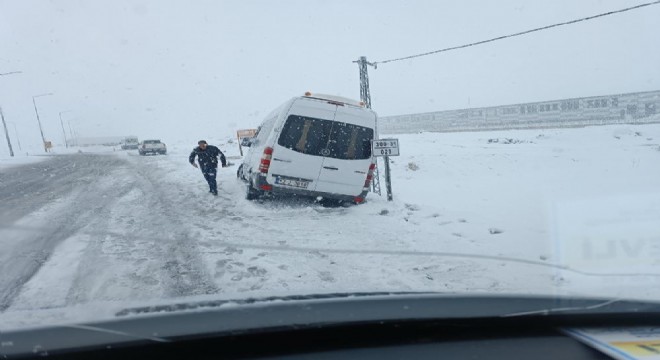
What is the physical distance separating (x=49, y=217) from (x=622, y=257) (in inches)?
403

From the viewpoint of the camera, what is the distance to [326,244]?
20.6ft

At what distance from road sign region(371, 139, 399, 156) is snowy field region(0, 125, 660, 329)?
4.11ft

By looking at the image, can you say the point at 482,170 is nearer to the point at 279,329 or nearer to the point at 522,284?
→ the point at 522,284

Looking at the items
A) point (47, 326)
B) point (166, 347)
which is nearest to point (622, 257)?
point (166, 347)

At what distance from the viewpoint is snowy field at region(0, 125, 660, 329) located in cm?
438

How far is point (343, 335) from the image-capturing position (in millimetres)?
1856

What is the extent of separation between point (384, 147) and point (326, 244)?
137 inches

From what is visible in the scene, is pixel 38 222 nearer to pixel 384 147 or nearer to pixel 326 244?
pixel 326 244

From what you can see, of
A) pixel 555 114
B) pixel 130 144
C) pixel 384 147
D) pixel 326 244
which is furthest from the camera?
pixel 130 144

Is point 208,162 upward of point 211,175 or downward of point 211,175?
upward

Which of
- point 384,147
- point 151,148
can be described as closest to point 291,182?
point 384,147

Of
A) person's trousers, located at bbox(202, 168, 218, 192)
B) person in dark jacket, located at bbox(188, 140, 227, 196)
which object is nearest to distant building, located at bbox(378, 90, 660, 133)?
person in dark jacket, located at bbox(188, 140, 227, 196)

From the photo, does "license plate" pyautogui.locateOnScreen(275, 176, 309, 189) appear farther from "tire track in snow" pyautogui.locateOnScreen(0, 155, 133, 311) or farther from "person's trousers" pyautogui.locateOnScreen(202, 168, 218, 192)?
"tire track in snow" pyautogui.locateOnScreen(0, 155, 133, 311)

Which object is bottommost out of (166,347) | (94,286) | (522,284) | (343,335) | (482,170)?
(482,170)
